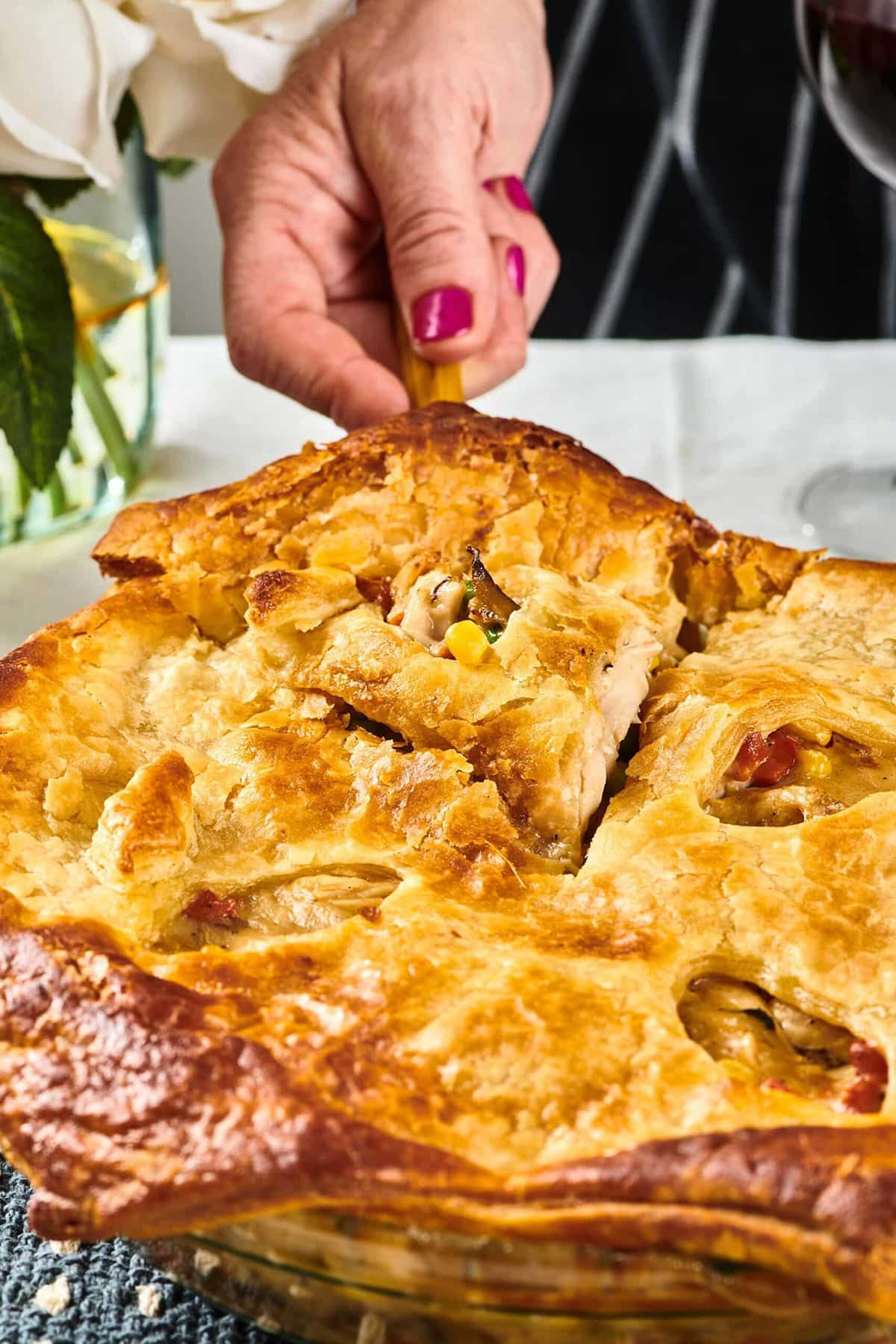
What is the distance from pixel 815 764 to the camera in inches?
46.1

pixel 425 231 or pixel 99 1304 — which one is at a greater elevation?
pixel 425 231

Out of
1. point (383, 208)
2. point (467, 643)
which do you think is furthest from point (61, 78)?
point (467, 643)

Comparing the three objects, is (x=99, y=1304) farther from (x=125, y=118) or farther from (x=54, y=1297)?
(x=125, y=118)

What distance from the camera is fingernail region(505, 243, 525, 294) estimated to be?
207cm

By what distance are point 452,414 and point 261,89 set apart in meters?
0.69

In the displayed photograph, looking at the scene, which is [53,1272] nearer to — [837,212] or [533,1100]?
[533,1100]

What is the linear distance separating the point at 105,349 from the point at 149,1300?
1.42m

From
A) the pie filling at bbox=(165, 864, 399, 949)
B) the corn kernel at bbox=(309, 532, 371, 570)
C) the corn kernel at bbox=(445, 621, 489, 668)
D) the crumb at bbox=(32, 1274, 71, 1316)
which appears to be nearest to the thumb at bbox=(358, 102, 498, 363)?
the corn kernel at bbox=(309, 532, 371, 570)

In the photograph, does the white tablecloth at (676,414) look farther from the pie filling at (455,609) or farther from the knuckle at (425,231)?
the pie filling at (455,609)

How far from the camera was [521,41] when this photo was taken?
2.19 m

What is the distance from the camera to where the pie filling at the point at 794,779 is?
1.14 meters

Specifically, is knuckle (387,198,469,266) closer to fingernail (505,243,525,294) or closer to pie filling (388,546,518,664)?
fingernail (505,243,525,294)

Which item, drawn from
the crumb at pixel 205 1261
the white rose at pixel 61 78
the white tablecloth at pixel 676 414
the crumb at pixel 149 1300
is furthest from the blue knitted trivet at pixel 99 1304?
the white tablecloth at pixel 676 414

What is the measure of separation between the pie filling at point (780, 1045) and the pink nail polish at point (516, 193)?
4.92ft
